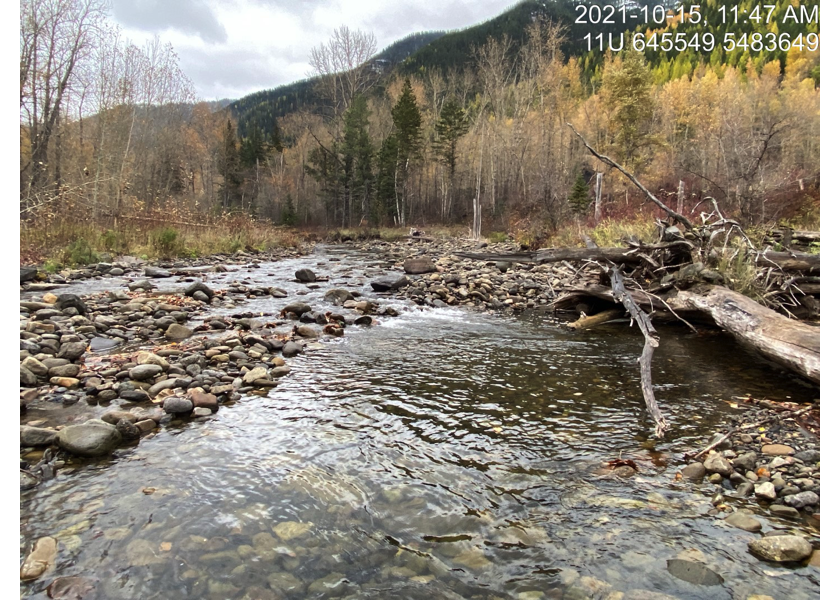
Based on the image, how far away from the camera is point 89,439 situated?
9.58 ft

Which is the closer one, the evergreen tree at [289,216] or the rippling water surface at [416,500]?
the rippling water surface at [416,500]

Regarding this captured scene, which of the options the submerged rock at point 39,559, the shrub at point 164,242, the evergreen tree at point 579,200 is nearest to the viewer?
the submerged rock at point 39,559

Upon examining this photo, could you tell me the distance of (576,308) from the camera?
780 cm

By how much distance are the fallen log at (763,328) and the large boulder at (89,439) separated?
5.18 metres

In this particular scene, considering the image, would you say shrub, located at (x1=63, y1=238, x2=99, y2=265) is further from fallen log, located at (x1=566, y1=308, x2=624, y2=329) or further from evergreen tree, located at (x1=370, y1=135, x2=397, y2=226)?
evergreen tree, located at (x1=370, y1=135, x2=397, y2=226)

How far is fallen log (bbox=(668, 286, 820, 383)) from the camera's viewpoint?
3.53 metres

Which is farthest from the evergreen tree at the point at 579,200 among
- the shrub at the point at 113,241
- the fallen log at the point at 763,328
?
the shrub at the point at 113,241

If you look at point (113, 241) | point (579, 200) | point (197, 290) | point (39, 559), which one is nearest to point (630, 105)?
point (579, 200)

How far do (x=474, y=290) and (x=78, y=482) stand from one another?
7.70 meters

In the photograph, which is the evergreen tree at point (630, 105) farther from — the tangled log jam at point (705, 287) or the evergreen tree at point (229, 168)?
the evergreen tree at point (229, 168)

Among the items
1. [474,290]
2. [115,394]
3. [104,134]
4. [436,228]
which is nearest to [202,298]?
[115,394]

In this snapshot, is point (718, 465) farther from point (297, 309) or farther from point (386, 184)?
point (386, 184)

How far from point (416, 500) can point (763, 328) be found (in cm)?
378

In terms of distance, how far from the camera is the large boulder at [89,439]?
9.43 ft
